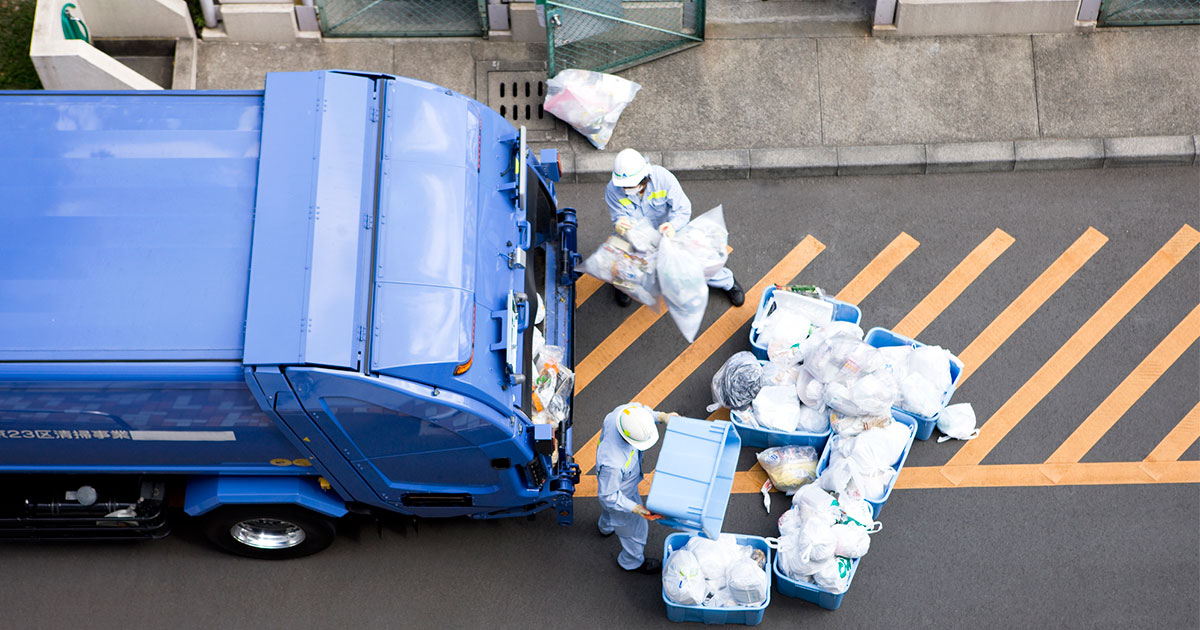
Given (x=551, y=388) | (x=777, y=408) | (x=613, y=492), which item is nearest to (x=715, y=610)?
(x=613, y=492)

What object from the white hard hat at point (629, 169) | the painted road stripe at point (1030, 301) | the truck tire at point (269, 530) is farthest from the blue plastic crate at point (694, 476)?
the painted road stripe at point (1030, 301)

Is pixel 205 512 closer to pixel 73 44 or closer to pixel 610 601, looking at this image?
pixel 610 601

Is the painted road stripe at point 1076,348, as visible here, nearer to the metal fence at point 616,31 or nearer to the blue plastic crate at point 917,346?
the blue plastic crate at point 917,346

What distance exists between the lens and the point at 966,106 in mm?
8930

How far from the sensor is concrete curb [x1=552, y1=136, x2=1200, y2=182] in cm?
867

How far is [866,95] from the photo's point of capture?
8.98 m

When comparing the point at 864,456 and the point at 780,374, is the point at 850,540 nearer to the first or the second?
the point at 864,456

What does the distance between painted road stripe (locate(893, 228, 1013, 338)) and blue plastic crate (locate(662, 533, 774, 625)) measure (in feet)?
6.99

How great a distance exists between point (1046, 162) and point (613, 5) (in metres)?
3.63

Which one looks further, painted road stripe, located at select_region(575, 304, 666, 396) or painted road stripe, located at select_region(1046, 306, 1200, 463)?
painted road stripe, located at select_region(575, 304, 666, 396)

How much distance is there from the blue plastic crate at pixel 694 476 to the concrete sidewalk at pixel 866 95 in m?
2.77

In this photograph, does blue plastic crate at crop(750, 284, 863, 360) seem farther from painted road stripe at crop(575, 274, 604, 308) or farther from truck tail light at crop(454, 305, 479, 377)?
truck tail light at crop(454, 305, 479, 377)

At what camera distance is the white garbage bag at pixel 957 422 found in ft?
24.8

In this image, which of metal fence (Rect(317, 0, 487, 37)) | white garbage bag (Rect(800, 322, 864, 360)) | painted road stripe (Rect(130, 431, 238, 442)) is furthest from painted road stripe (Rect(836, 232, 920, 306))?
painted road stripe (Rect(130, 431, 238, 442))
